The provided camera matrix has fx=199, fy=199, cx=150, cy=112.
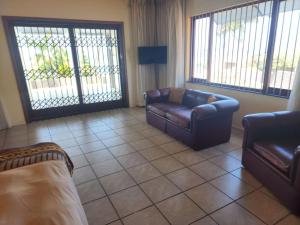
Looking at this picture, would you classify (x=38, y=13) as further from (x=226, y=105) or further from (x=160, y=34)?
(x=226, y=105)

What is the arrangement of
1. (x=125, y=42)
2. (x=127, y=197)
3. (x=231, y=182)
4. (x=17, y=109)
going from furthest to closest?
(x=125, y=42), (x=17, y=109), (x=231, y=182), (x=127, y=197)

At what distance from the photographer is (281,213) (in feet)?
5.71

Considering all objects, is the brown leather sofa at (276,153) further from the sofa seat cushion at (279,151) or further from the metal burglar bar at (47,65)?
the metal burglar bar at (47,65)

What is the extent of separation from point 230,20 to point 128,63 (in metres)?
2.50

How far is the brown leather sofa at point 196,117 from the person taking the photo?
2.71m

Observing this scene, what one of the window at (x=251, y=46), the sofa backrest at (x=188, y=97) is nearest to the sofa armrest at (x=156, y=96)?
the sofa backrest at (x=188, y=97)

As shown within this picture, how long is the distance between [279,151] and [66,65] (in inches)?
167

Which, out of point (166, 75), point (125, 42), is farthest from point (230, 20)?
point (125, 42)

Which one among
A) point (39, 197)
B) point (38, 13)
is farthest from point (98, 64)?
point (39, 197)

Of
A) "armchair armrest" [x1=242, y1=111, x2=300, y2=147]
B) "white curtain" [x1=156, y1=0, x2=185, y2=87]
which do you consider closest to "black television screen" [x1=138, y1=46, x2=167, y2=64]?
"white curtain" [x1=156, y1=0, x2=185, y2=87]

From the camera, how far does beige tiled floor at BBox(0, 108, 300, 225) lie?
1747 mm

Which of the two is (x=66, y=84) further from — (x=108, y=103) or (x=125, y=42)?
(x=125, y=42)

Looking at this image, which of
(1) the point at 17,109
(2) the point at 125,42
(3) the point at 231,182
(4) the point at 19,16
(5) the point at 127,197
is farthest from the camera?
(2) the point at 125,42

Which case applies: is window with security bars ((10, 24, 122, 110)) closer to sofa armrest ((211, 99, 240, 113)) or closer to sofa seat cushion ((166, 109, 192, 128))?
sofa seat cushion ((166, 109, 192, 128))
